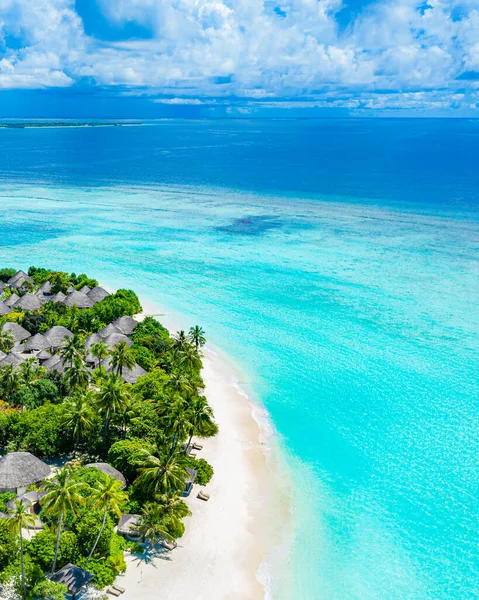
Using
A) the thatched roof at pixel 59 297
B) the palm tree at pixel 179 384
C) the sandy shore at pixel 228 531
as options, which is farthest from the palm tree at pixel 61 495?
the thatched roof at pixel 59 297

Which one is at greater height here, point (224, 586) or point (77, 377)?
A: point (77, 377)

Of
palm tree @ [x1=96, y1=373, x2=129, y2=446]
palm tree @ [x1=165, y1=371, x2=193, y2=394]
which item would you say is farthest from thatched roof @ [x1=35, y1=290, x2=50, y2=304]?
palm tree @ [x1=165, y1=371, x2=193, y2=394]

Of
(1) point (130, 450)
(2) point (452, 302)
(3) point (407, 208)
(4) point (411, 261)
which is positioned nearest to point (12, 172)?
(3) point (407, 208)

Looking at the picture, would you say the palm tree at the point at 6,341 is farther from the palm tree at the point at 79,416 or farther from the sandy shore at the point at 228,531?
the sandy shore at the point at 228,531

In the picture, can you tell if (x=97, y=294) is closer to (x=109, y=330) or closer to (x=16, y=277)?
(x=109, y=330)

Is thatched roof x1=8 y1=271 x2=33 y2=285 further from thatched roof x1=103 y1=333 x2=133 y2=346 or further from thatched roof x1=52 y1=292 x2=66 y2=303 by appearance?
thatched roof x1=103 y1=333 x2=133 y2=346

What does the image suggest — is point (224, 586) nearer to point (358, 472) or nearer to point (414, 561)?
point (414, 561)
